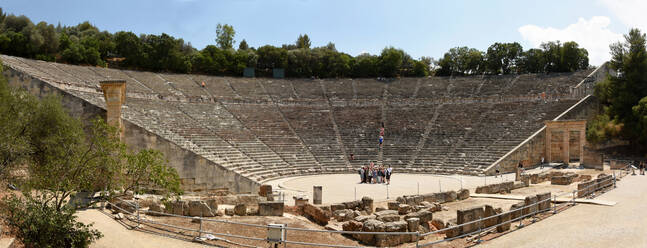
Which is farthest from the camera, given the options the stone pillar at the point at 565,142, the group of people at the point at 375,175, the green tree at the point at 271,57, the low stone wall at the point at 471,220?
the green tree at the point at 271,57

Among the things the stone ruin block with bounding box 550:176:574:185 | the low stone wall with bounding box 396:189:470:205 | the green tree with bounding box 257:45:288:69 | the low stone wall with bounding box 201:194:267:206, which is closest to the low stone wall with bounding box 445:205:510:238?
the low stone wall with bounding box 396:189:470:205

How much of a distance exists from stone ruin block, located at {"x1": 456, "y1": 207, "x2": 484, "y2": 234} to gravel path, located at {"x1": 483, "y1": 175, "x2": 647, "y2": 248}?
2.82 feet

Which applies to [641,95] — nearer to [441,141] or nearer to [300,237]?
[441,141]

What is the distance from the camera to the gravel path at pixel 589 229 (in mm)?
9961

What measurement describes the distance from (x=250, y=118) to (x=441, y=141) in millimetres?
15562

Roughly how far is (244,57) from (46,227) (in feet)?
157

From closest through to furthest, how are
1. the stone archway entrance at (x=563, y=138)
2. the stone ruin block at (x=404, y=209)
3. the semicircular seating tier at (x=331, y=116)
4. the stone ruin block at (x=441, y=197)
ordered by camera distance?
the stone ruin block at (x=404, y=209) < the stone ruin block at (x=441, y=197) < the semicircular seating tier at (x=331, y=116) < the stone archway entrance at (x=563, y=138)

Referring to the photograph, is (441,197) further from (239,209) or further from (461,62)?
(461,62)

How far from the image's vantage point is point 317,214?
13.8 meters

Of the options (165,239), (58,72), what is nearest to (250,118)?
(58,72)

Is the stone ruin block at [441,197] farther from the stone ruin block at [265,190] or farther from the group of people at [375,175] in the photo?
the group of people at [375,175]

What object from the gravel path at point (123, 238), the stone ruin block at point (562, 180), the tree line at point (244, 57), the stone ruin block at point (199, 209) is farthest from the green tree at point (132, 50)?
the stone ruin block at point (562, 180)

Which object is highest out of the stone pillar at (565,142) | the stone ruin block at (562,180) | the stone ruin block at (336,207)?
the stone pillar at (565,142)

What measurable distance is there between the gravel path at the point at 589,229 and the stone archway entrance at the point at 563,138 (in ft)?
53.0
